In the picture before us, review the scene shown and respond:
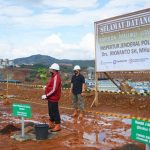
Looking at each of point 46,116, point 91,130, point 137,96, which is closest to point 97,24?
point 137,96

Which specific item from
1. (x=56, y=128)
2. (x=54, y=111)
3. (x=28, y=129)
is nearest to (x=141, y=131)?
(x=56, y=128)

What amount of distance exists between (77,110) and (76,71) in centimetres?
170

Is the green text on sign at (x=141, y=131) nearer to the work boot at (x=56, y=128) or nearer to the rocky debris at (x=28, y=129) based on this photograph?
the work boot at (x=56, y=128)

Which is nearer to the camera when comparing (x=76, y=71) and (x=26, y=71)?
(x=76, y=71)

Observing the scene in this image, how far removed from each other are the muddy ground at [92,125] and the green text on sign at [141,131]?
231cm

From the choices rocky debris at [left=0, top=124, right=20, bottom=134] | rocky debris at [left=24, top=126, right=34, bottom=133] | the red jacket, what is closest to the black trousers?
the red jacket

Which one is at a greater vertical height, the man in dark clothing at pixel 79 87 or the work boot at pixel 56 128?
the man in dark clothing at pixel 79 87

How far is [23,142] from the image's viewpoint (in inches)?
391

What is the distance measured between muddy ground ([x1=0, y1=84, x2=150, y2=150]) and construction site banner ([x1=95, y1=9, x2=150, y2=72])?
5.82 ft

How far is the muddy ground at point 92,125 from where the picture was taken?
9.53 meters

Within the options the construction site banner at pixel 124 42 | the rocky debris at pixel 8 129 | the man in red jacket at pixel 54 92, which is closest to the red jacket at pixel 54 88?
the man in red jacket at pixel 54 92

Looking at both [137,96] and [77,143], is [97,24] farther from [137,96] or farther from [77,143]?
[77,143]

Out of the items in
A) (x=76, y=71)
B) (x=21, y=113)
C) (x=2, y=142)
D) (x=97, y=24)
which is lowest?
(x=2, y=142)

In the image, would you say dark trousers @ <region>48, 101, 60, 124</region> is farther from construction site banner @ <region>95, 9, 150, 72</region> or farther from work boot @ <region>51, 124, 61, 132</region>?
construction site banner @ <region>95, 9, 150, 72</region>
